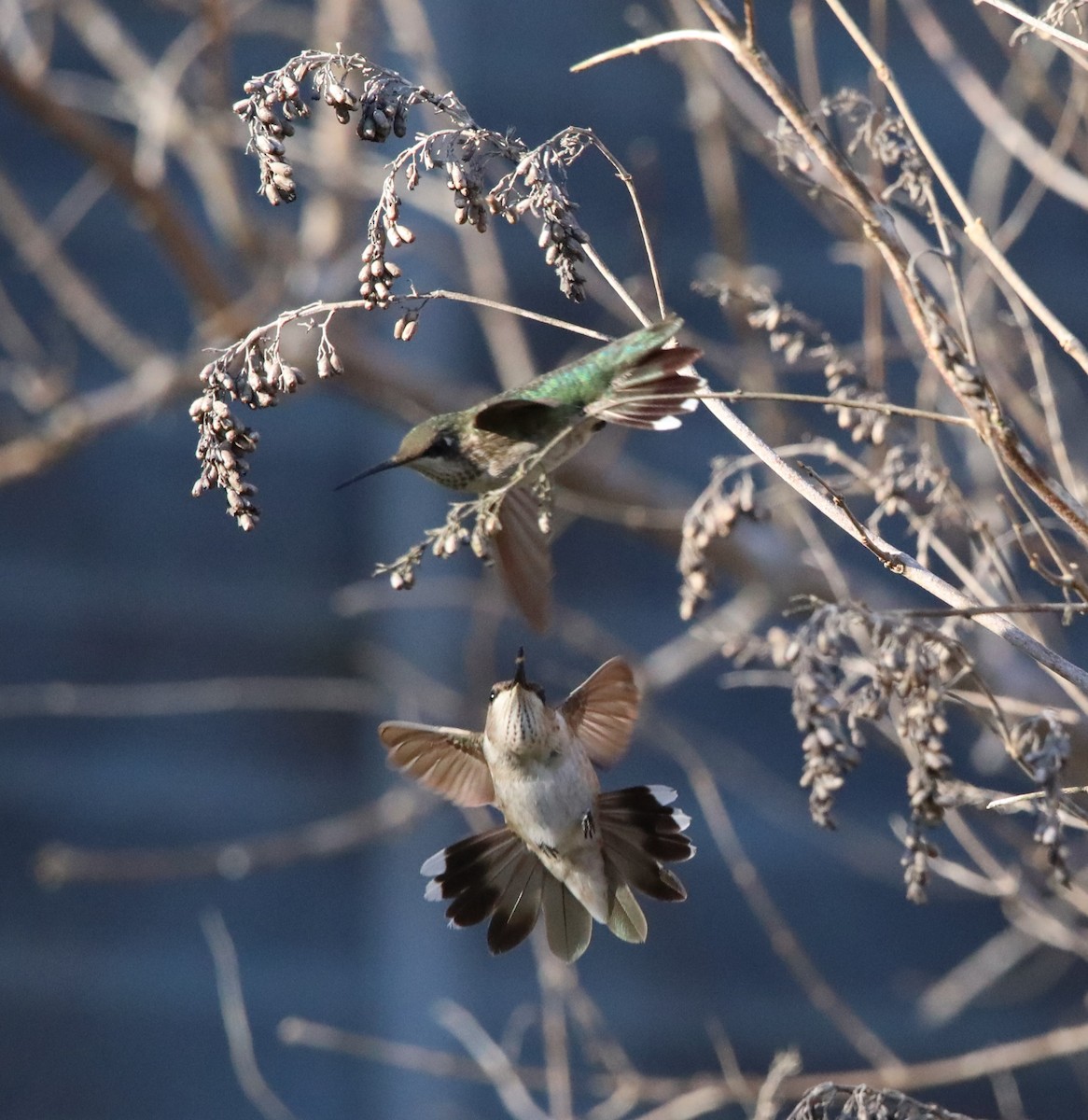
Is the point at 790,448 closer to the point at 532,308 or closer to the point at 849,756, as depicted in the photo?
the point at 849,756

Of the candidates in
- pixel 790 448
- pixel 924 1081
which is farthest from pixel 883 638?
pixel 924 1081

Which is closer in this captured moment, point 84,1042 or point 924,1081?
point 924,1081

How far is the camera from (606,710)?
202 centimetres

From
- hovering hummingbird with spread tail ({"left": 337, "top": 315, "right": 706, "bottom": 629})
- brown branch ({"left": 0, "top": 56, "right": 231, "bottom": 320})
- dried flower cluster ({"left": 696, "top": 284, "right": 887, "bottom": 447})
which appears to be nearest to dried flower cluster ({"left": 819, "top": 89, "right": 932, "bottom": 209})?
dried flower cluster ({"left": 696, "top": 284, "right": 887, "bottom": 447})

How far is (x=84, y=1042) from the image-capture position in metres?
5.35

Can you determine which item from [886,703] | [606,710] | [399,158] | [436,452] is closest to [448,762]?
[606,710]

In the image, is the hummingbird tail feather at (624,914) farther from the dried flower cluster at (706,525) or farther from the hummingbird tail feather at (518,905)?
the dried flower cluster at (706,525)

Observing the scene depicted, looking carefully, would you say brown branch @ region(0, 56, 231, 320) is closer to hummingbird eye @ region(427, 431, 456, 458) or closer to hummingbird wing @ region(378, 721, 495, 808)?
hummingbird wing @ region(378, 721, 495, 808)

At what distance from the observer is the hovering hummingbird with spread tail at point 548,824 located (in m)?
1.92

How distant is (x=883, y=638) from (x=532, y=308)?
4.04 meters

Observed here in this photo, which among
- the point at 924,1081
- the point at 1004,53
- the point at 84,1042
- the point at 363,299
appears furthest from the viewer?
the point at 84,1042

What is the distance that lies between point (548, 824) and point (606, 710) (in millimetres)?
169

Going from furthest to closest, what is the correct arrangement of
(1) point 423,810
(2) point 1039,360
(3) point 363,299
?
(1) point 423,810, (2) point 1039,360, (3) point 363,299

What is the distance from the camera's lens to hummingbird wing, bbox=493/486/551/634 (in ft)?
4.88
